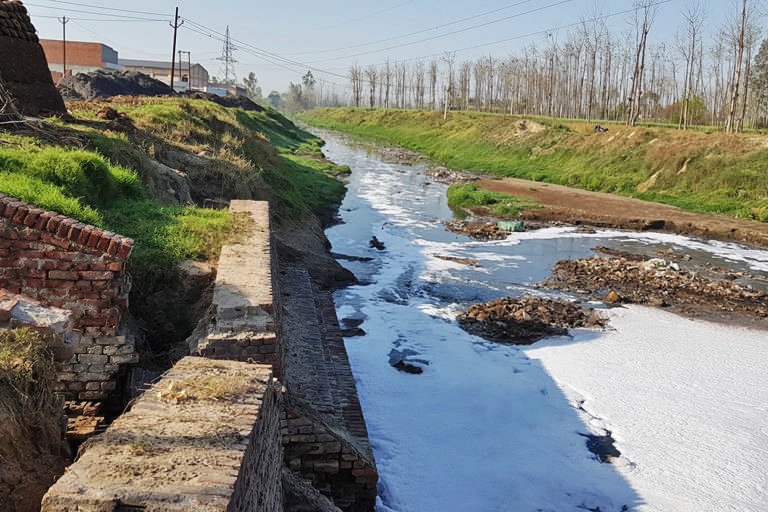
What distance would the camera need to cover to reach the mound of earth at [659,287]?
12.8 metres

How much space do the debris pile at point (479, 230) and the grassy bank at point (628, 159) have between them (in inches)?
375

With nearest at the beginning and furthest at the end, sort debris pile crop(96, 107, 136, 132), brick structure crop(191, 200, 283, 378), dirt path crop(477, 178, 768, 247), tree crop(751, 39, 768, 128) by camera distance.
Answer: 1. brick structure crop(191, 200, 283, 378)
2. debris pile crop(96, 107, 136, 132)
3. dirt path crop(477, 178, 768, 247)
4. tree crop(751, 39, 768, 128)

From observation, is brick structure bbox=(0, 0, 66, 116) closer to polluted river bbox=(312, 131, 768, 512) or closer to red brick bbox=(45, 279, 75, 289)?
polluted river bbox=(312, 131, 768, 512)

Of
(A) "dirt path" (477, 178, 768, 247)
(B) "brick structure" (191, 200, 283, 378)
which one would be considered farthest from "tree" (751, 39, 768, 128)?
(B) "brick structure" (191, 200, 283, 378)

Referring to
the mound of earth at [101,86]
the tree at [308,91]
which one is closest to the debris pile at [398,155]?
the mound of earth at [101,86]

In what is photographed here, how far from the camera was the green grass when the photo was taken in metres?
23.2

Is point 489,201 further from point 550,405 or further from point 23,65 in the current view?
point 23,65

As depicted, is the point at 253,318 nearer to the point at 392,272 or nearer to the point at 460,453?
the point at 460,453

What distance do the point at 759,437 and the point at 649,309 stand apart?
16.3 ft

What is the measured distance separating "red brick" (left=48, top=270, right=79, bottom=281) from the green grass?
62.7 ft

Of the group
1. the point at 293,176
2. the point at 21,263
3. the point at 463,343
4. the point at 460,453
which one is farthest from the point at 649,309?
the point at 293,176

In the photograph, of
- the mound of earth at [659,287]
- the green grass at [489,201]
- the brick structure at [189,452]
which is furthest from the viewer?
the green grass at [489,201]

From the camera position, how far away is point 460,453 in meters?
7.20

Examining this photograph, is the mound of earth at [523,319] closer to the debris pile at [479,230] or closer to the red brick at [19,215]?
the debris pile at [479,230]
